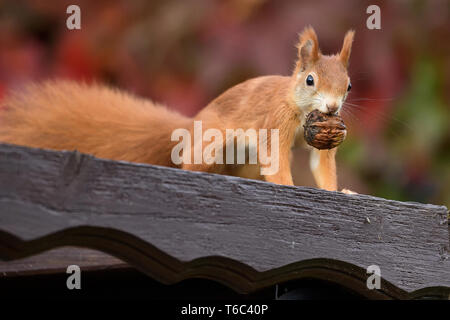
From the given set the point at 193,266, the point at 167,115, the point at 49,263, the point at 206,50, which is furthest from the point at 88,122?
the point at 206,50

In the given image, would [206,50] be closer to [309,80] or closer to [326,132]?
[309,80]

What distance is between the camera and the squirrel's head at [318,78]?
1213mm

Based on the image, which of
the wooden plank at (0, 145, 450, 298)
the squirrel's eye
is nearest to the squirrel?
the squirrel's eye

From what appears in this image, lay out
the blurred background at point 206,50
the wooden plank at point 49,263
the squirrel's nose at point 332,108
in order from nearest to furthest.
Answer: the wooden plank at point 49,263 < the squirrel's nose at point 332,108 < the blurred background at point 206,50

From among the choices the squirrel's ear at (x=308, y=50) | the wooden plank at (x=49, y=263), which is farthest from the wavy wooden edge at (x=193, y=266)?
the squirrel's ear at (x=308, y=50)

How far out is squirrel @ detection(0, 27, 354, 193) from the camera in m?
1.25

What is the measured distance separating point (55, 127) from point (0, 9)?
728mm

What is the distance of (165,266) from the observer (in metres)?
0.94

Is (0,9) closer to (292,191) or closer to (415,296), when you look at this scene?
(292,191)

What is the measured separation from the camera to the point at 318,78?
1238mm

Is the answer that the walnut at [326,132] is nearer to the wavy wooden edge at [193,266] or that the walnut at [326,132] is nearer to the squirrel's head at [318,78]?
the squirrel's head at [318,78]

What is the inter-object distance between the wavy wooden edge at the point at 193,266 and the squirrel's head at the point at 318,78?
27cm

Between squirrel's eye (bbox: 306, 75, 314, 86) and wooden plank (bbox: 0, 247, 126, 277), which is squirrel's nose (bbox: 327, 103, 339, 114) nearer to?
squirrel's eye (bbox: 306, 75, 314, 86)
